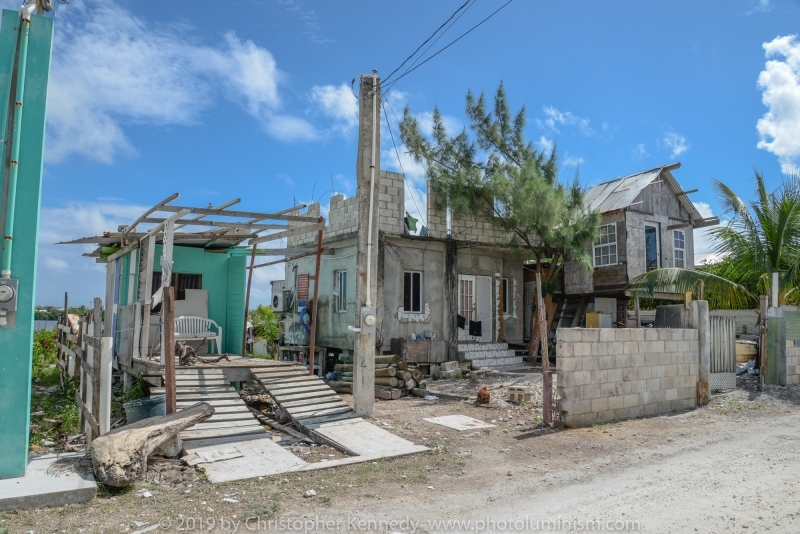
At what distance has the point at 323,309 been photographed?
56.4 feet

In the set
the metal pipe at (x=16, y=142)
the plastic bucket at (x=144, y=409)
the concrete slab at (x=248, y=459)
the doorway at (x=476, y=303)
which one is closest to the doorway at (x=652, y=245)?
the doorway at (x=476, y=303)

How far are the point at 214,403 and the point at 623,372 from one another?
22.4 feet

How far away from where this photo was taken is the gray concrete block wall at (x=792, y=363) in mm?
13891

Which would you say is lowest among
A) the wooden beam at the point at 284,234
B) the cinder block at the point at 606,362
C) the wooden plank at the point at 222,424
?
the wooden plank at the point at 222,424

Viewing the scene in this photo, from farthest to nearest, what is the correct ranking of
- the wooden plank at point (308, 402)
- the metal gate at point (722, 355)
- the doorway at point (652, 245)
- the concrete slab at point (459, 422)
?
the doorway at point (652, 245) < the metal gate at point (722, 355) < the wooden plank at point (308, 402) < the concrete slab at point (459, 422)

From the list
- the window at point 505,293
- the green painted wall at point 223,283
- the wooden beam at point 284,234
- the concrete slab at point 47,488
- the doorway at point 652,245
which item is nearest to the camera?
the concrete slab at point 47,488

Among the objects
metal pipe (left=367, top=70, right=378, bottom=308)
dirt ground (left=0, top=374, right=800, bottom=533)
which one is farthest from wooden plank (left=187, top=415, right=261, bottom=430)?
metal pipe (left=367, top=70, right=378, bottom=308)

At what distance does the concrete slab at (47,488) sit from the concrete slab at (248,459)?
1.24 metres

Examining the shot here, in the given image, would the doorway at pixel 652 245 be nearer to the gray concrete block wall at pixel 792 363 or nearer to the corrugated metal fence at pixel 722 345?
the gray concrete block wall at pixel 792 363

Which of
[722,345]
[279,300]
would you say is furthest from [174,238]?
[722,345]

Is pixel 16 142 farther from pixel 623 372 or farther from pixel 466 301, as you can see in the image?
pixel 466 301

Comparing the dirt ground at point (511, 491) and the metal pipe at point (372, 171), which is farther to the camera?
the metal pipe at point (372, 171)

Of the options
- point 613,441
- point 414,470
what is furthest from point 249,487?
point 613,441

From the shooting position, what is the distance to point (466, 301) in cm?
1778
